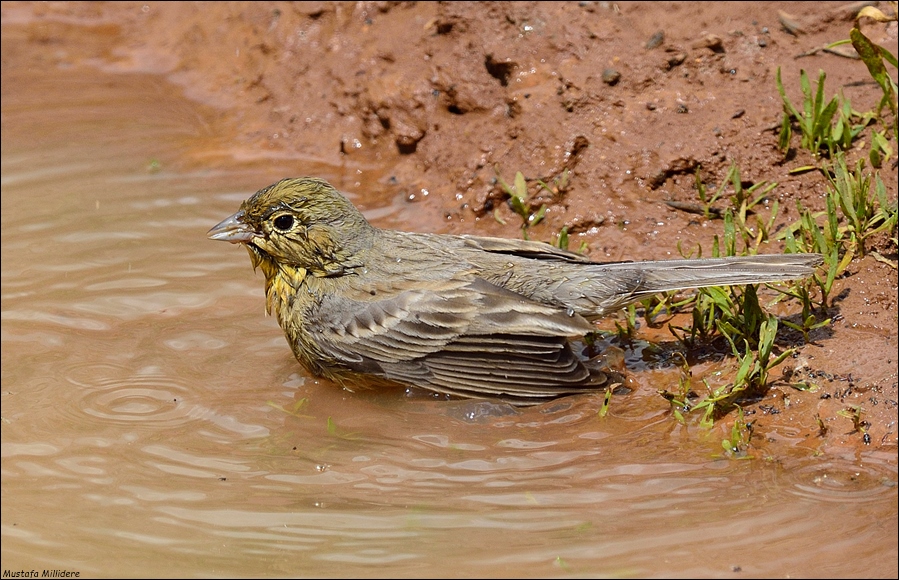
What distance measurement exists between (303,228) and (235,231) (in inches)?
16.7

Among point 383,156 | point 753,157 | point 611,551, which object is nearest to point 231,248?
point 383,156

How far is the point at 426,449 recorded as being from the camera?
5.11m

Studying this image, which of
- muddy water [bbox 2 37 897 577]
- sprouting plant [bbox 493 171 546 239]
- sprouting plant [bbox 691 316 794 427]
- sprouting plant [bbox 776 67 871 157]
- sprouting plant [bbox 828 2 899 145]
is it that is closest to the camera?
muddy water [bbox 2 37 897 577]

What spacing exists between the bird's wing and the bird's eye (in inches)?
21.4

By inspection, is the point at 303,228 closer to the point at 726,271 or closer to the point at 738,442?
the point at 726,271

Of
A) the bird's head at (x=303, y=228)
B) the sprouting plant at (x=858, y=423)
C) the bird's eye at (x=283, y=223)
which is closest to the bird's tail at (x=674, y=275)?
the sprouting plant at (x=858, y=423)

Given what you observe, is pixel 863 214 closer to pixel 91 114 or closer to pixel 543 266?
pixel 543 266

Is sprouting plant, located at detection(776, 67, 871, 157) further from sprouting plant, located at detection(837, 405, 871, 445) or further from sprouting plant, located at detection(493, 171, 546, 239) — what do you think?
sprouting plant, located at detection(837, 405, 871, 445)

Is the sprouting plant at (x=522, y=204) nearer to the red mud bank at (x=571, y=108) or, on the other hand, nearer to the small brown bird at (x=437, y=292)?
the red mud bank at (x=571, y=108)

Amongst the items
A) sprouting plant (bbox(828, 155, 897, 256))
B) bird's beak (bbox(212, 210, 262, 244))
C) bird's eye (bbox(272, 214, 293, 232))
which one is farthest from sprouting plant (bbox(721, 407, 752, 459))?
bird's beak (bbox(212, 210, 262, 244))

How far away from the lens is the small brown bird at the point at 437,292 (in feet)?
17.4

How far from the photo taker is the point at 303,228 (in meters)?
5.91

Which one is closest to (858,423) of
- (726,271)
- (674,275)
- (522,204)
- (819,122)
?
(726,271)

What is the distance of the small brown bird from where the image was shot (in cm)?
532
